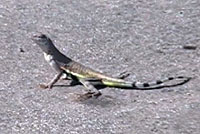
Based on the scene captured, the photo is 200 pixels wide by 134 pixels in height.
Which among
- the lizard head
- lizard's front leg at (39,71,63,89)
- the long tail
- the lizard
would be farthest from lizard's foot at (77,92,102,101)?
the lizard head

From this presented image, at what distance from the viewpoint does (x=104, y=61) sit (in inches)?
308

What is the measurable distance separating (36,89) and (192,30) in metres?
2.71

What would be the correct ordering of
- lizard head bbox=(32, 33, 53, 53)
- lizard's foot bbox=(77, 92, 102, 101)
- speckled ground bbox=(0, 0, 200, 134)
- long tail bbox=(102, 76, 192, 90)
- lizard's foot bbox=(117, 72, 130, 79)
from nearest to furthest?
speckled ground bbox=(0, 0, 200, 134), lizard's foot bbox=(77, 92, 102, 101), long tail bbox=(102, 76, 192, 90), lizard's foot bbox=(117, 72, 130, 79), lizard head bbox=(32, 33, 53, 53)

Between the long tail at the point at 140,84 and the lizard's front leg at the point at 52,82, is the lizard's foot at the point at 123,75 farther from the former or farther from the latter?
the lizard's front leg at the point at 52,82

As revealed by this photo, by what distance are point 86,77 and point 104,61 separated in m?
0.77

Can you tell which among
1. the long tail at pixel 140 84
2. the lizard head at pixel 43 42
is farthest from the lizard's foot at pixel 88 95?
the lizard head at pixel 43 42

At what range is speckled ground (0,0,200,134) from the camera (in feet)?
20.2

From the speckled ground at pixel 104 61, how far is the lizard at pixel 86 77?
0.09m

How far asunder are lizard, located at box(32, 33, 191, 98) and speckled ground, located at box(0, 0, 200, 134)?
3.6 inches

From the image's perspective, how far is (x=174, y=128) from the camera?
19.6ft

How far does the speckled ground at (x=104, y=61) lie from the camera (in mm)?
6152

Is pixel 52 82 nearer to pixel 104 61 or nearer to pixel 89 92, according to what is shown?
pixel 89 92

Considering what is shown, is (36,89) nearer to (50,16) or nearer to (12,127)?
(12,127)

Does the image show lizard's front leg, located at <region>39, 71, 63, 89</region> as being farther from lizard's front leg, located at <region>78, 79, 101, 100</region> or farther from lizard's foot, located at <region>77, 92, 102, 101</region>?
lizard's foot, located at <region>77, 92, 102, 101</region>
